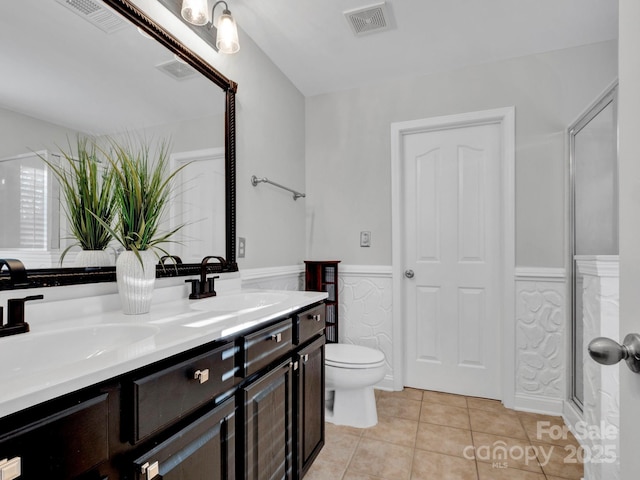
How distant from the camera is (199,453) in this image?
91 cm

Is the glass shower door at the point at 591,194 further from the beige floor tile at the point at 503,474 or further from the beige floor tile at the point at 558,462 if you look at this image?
the beige floor tile at the point at 503,474

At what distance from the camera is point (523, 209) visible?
236 centimetres

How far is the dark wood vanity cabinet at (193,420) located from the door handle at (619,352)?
84 centimetres

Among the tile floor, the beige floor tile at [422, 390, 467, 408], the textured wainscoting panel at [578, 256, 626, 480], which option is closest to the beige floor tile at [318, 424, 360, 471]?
the tile floor

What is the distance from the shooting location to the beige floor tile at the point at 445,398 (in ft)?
7.95

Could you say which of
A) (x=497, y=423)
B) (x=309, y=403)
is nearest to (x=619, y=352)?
(x=309, y=403)

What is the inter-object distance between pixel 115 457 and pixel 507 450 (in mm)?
1981

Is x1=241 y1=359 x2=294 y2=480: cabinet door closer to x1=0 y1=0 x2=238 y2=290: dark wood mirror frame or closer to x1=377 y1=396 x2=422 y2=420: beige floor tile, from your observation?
x1=0 y1=0 x2=238 y2=290: dark wood mirror frame

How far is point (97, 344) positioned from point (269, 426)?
0.64 meters

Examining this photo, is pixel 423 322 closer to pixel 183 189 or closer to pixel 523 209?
pixel 523 209

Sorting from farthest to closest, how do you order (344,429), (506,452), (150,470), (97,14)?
1. (344,429)
2. (506,452)
3. (97,14)
4. (150,470)

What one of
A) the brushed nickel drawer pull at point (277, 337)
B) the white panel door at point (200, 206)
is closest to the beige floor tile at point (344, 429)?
the brushed nickel drawer pull at point (277, 337)

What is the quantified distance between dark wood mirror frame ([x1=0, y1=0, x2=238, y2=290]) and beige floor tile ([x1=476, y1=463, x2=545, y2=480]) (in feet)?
5.32

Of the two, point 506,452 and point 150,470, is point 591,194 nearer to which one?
point 506,452
